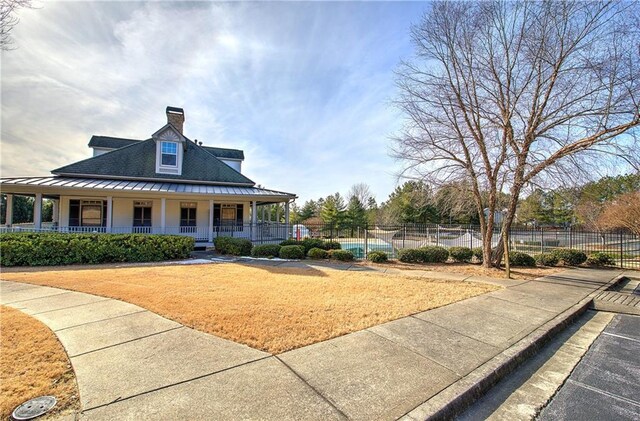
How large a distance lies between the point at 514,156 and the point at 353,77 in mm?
6475

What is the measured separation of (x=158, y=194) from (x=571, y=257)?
764 inches

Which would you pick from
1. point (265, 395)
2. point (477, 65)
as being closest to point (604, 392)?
point (265, 395)

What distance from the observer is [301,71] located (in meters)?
11.2

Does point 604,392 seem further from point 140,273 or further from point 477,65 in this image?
point 477,65

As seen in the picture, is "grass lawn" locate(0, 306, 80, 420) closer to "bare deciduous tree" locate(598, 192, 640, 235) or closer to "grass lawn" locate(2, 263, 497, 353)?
"grass lawn" locate(2, 263, 497, 353)

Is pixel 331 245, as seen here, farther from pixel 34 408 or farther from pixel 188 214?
pixel 34 408

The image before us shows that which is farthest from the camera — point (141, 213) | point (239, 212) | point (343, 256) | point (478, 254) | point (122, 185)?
point (239, 212)

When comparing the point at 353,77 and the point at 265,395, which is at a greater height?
the point at 353,77

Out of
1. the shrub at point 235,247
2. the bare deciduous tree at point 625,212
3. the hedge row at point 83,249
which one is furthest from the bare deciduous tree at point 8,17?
the bare deciduous tree at point 625,212

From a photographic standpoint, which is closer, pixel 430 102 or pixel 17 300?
pixel 17 300

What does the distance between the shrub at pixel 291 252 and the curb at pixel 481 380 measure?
887 centimetres

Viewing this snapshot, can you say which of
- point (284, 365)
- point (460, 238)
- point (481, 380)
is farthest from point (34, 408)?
point (460, 238)

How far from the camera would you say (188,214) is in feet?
58.2

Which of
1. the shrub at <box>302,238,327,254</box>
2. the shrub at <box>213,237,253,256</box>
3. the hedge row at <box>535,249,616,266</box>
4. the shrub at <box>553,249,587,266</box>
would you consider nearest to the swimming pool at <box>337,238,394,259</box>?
the shrub at <box>302,238,327,254</box>
